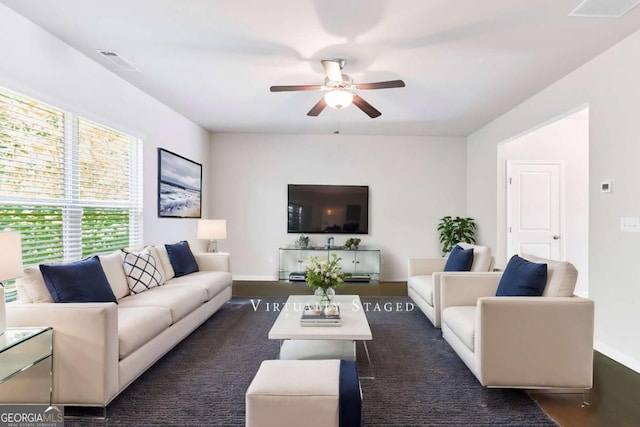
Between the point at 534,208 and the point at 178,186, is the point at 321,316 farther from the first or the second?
the point at 534,208

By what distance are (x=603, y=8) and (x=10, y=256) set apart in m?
3.96

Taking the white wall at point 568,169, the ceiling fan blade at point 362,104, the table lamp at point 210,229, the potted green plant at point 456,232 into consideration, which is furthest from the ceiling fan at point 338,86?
the potted green plant at point 456,232

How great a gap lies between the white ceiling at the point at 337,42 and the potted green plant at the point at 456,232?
2161 mm

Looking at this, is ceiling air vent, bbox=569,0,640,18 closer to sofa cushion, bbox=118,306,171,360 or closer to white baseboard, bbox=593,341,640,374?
white baseboard, bbox=593,341,640,374

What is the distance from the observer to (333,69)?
2.72 m

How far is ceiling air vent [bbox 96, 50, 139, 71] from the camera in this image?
2.92 metres

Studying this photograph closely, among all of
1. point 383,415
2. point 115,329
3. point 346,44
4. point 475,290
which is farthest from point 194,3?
point 475,290

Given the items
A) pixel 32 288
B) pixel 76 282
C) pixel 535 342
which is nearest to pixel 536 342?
pixel 535 342

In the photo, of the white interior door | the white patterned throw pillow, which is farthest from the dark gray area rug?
the white interior door

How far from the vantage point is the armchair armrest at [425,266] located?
165 inches

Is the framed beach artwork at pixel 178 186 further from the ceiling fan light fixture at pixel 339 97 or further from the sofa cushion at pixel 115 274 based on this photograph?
the ceiling fan light fixture at pixel 339 97

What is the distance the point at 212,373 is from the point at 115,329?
2.73 ft

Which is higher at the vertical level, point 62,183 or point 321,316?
point 62,183

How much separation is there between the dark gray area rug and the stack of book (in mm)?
470
